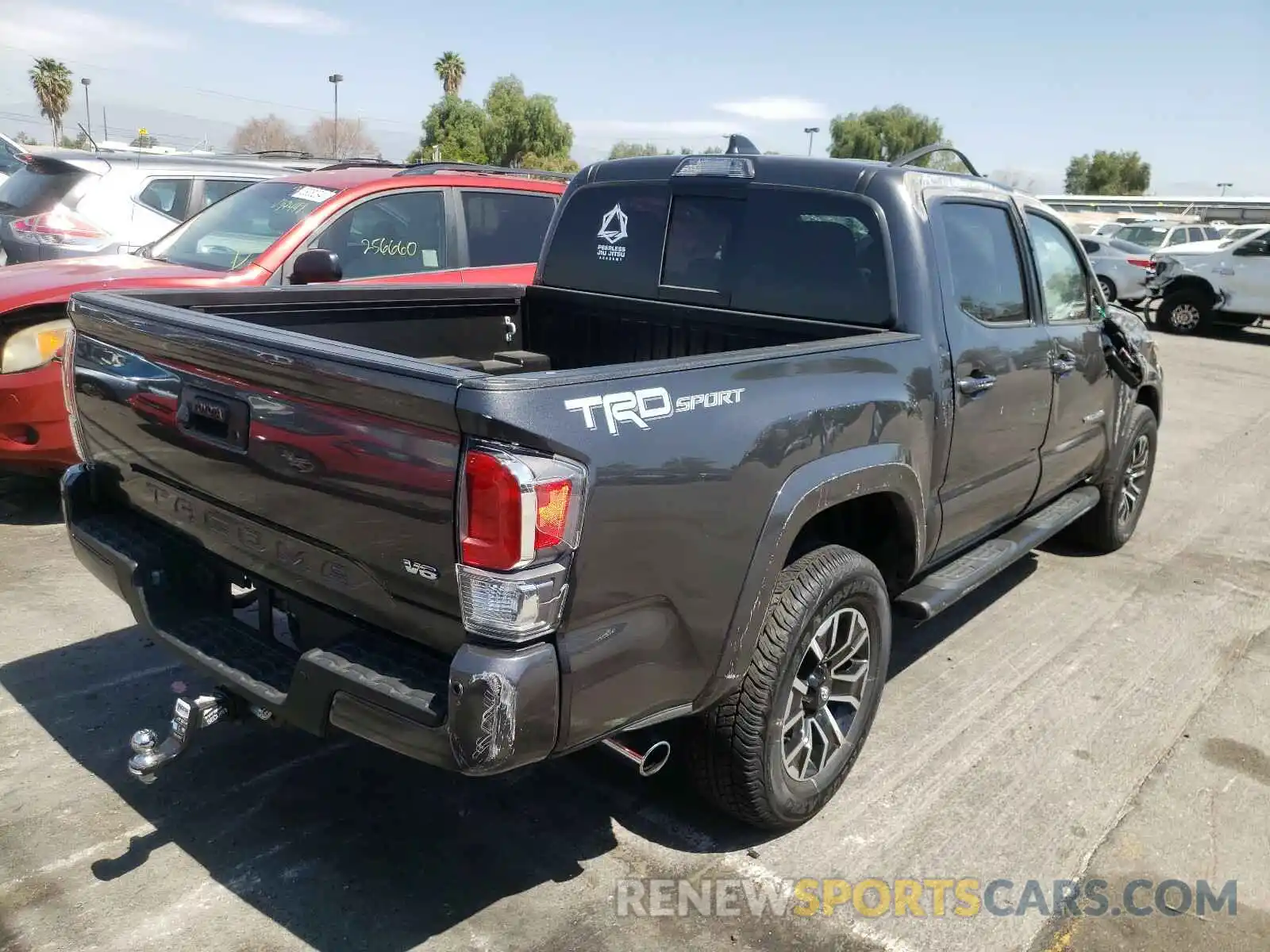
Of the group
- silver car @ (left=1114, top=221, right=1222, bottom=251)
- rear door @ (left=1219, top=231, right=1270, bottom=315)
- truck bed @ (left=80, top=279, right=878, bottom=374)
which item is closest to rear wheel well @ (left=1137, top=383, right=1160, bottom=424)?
truck bed @ (left=80, top=279, right=878, bottom=374)

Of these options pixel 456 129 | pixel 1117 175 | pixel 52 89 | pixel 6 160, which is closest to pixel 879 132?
pixel 1117 175

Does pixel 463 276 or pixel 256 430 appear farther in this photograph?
pixel 463 276

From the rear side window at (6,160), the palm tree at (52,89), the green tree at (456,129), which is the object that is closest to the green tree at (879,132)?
the green tree at (456,129)

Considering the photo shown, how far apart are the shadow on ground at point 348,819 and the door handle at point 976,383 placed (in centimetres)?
169

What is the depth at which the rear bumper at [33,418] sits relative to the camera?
497 centimetres

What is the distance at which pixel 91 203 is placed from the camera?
7.29m

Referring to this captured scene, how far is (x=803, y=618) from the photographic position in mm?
2898

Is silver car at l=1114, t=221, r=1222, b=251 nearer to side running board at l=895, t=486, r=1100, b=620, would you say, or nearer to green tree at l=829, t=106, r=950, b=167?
side running board at l=895, t=486, r=1100, b=620

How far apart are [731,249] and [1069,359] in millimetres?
1723

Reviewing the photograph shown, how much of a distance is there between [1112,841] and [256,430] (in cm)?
283

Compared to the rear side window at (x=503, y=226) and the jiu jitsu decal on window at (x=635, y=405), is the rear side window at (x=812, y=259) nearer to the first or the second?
the jiu jitsu decal on window at (x=635, y=405)

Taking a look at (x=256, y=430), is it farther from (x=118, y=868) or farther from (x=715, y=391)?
(x=118, y=868)

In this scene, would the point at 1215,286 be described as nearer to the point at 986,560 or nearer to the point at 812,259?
the point at 986,560

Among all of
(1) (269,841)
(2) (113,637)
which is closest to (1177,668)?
(1) (269,841)
